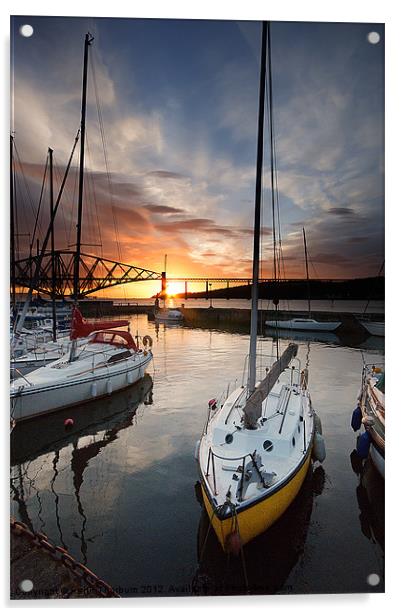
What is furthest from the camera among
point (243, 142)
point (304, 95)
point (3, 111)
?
point (243, 142)

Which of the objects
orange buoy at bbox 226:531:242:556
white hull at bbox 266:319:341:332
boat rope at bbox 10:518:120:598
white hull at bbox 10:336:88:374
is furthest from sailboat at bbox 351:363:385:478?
white hull at bbox 266:319:341:332

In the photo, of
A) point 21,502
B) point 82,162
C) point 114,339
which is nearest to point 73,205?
point 82,162

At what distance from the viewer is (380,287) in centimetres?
349

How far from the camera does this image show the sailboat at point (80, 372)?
6288 mm

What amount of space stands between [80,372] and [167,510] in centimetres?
430

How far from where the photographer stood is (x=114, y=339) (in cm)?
991

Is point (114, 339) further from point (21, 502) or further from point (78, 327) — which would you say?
point (21, 502)

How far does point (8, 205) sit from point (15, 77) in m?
1.27

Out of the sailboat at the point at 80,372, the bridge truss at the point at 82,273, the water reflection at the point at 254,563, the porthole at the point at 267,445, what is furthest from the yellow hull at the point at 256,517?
the sailboat at the point at 80,372

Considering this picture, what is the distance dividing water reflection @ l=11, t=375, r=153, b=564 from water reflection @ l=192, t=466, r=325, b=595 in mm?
1183

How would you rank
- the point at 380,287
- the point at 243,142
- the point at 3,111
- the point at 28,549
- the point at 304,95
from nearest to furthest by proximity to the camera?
the point at 28,549 < the point at 3,111 < the point at 380,287 < the point at 304,95 < the point at 243,142

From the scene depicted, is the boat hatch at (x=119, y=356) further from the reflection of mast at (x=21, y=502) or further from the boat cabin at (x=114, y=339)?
the reflection of mast at (x=21, y=502)
